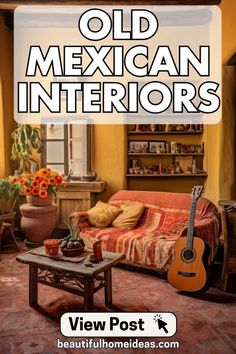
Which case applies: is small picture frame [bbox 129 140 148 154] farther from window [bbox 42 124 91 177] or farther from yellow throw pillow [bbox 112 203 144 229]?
yellow throw pillow [bbox 112 203 144 229]

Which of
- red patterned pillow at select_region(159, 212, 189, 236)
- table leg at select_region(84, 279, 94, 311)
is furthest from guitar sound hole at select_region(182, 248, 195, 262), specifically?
table leg at select_region(84, 279, 94, 311)

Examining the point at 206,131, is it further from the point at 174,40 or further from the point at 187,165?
the point at 174,40

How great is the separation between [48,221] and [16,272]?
0.78 m

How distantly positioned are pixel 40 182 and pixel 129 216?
96 centimetres

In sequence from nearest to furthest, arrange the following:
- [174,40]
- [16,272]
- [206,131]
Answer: [16,272] → [174,40] → [206,131]

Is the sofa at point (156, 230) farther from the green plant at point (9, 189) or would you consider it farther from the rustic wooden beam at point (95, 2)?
the rustic wooden beam at point (95, 2)

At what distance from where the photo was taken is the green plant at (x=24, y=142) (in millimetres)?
4016

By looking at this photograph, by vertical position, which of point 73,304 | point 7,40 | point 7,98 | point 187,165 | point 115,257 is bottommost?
point 73,304

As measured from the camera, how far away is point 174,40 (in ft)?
12.8

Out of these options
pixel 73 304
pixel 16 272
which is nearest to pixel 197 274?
pixel 73 304

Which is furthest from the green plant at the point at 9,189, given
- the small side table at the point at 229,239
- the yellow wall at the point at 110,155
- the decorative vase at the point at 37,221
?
the small side table at the point at 229,239

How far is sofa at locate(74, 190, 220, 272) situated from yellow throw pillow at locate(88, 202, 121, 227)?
62 millimetres

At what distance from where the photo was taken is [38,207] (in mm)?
3605

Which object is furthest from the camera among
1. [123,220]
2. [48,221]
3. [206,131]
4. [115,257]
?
[206,131]
